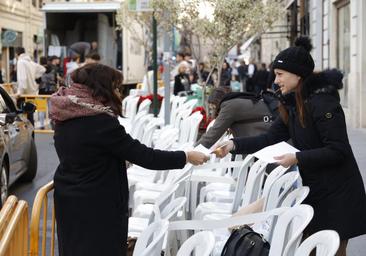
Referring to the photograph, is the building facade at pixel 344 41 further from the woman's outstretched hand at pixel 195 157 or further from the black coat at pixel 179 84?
the woman's outstretched hand at pixel 195 157

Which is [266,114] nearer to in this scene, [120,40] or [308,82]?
[308,82]

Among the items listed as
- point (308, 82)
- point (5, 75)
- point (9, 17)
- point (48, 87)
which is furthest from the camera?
point (9, 17)

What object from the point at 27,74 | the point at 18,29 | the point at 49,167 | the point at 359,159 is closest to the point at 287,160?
the point at 359,159

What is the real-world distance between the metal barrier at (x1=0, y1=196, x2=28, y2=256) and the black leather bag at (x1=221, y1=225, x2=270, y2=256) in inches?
44.1

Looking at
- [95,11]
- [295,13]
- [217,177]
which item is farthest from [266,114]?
[295,13]

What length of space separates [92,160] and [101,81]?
0.44 m

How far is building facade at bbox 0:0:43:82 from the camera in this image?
37.5 meters

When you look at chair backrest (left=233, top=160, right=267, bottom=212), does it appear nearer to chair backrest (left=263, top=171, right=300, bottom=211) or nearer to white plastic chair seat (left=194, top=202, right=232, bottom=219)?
white plastic chair seat (left=194, top=202, right=232, bottom=219)

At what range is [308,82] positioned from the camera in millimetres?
4516

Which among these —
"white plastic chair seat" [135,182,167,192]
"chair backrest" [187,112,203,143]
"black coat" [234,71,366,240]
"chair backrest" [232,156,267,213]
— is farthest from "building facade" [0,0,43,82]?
"black coat" [234,71,366,240]

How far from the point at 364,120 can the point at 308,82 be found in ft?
45.1

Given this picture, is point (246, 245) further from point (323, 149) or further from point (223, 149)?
point (223, 149)

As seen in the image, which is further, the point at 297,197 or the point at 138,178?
the point at 138,178

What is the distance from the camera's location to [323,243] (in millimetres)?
3434
